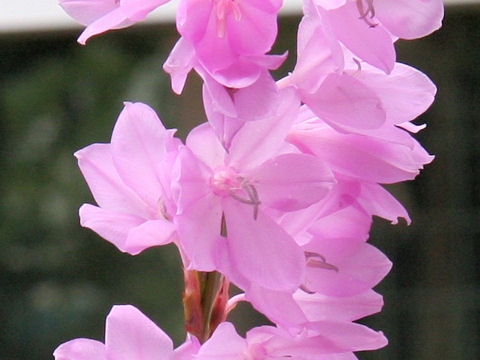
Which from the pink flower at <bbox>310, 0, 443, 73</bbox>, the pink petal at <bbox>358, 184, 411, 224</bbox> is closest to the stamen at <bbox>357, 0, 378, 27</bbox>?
the pink flower at <bbox>310, 0, 443, 73</bbox>

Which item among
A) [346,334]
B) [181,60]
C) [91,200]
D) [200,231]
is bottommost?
[91,200]

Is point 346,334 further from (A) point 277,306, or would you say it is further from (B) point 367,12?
(B) point 367,12

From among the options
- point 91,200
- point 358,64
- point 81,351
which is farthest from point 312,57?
point 91,200

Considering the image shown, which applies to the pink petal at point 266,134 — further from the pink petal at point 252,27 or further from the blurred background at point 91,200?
the blurred background at point 91,200

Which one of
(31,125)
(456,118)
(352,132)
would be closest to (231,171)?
(352,132)

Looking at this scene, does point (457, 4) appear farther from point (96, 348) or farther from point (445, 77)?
point (96, 348)

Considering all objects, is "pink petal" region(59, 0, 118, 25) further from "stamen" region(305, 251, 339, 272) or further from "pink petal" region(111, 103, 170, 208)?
"stamen" region(305, 251, 339, 272)
